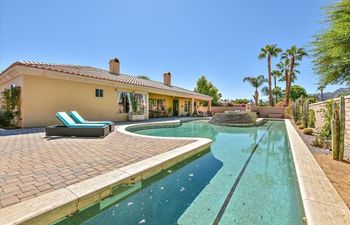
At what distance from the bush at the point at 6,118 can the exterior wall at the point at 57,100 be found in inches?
62.7

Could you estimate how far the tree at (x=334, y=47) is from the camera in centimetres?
452

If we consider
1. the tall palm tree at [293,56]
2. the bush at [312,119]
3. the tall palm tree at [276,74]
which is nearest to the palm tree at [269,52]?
the tall palm tree at [293,56]

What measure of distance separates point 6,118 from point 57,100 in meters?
3.02

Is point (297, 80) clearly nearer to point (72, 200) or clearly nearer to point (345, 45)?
point (345, 45)

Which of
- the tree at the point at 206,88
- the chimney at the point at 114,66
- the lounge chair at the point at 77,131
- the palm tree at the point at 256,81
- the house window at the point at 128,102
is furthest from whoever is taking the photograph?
the tree at the point at 206,88

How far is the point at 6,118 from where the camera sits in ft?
33.5

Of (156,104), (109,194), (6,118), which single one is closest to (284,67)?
(156,104)

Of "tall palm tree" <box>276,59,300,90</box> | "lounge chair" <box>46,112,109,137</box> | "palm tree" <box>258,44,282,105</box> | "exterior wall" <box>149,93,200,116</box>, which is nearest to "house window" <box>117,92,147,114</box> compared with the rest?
"exterior wall" <box>149,93,200,116</box>

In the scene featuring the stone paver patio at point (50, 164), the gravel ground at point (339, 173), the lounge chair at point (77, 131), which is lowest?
the gravel ground at point (339, 173)

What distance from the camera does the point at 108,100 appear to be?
1343cm

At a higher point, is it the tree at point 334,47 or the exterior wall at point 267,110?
the tree at point 334,47

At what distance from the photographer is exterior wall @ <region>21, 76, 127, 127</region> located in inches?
375

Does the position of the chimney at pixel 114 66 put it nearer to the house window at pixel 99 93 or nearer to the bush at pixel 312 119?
the house window at pixel 99 93

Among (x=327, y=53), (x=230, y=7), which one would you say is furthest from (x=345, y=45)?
(x=230, y=7)
